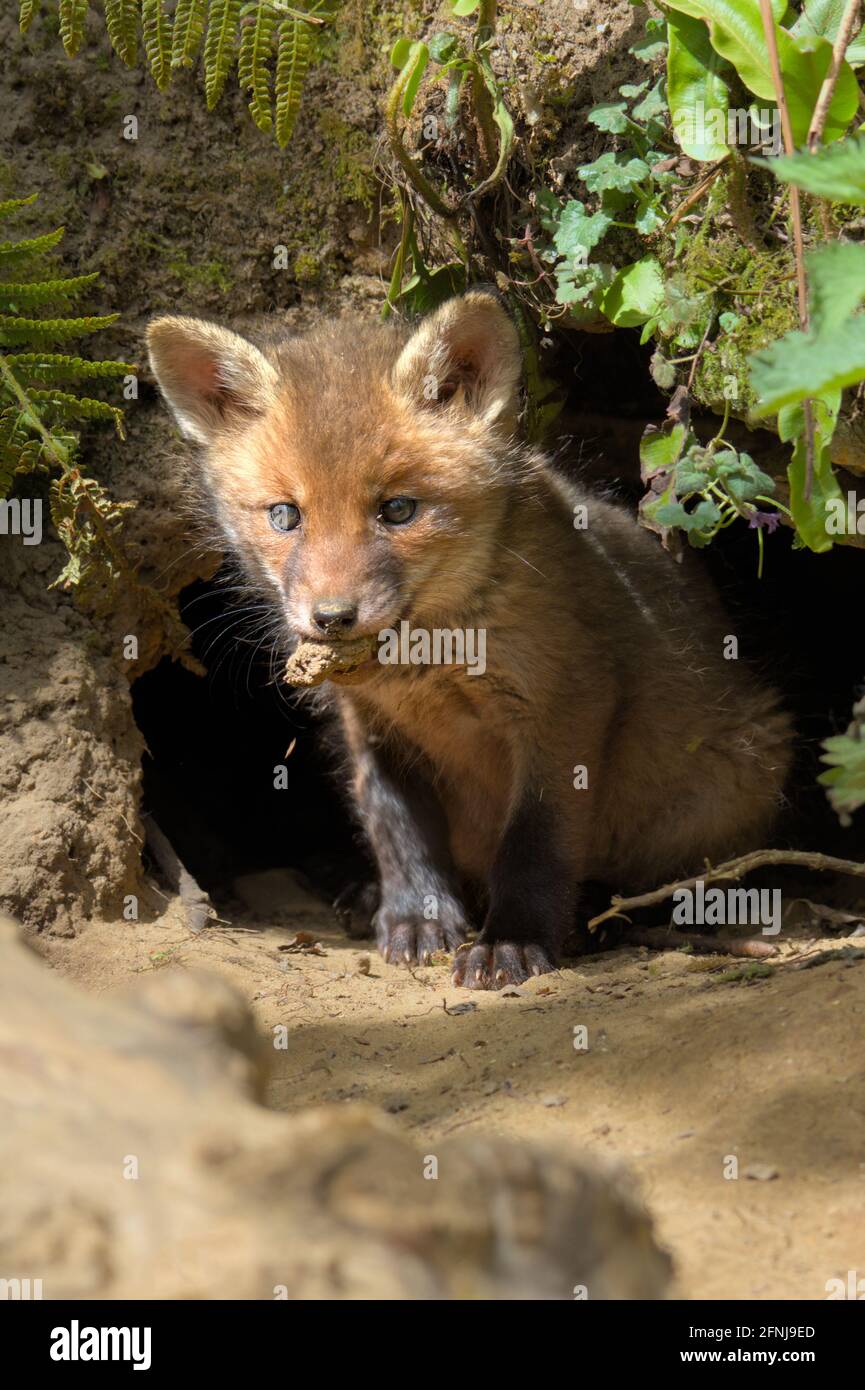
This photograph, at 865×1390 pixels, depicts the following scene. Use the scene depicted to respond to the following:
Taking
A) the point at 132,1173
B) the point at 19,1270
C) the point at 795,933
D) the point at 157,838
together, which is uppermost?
the point at 157,838

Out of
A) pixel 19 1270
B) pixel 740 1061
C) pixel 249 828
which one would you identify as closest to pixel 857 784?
pixel 740 1061

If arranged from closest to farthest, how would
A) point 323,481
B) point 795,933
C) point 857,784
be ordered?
1. point 857,784
2. point 323,481
3. point 795,933

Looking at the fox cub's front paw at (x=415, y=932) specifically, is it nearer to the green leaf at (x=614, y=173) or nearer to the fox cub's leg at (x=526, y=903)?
the fox cub's leg at (x=526, y=903)

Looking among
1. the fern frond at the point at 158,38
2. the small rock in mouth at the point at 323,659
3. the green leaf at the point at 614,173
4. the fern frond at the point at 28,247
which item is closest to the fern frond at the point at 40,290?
the fern frond at the point at 28,247

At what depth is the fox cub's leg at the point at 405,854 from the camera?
202 inches

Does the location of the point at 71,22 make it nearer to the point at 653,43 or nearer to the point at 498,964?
the point at 653,43

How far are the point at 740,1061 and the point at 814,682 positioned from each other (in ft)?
15.1

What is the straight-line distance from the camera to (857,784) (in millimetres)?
2908

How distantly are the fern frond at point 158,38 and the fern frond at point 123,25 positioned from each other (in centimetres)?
5

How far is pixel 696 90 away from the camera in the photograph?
4.23 meters

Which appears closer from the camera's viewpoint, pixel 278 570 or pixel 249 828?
pixel 278 570

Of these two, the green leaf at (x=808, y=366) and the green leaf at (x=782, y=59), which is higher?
the green leaf at (x=782, y=59)

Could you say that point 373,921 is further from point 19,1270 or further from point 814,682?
point 19,1270

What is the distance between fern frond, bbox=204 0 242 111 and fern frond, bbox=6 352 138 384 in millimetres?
1043
